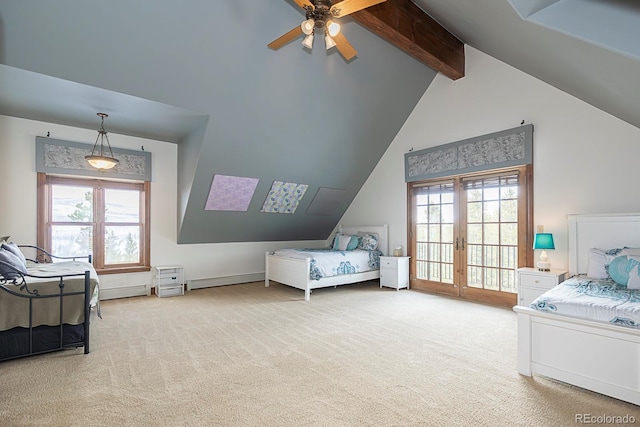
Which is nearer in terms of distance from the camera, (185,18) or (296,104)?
(185,18)

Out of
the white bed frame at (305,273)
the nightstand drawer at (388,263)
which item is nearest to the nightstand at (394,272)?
the nightstand drawer at (388,263)

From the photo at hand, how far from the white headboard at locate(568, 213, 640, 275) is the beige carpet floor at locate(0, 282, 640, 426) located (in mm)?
1059

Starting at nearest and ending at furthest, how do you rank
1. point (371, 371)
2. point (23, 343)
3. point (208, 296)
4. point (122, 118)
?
point (371, 371) → point (23, 343) → point (122, 118) → point (208, 296)

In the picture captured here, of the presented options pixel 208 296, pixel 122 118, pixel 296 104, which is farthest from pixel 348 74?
pixel 208 296

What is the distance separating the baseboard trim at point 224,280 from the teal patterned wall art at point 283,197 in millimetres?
1545

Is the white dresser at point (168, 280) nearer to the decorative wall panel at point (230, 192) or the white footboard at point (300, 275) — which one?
the decorative wall panel at point (230, 192)

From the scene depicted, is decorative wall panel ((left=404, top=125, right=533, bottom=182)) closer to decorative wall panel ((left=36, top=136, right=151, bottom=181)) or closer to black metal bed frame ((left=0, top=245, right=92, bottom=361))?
decorative wall panel ((left=36, top=136, right=151, bottom=181))

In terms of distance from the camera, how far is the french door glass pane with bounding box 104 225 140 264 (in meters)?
5.43

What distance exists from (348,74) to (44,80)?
3585 mm

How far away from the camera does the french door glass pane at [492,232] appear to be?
4.71 metres

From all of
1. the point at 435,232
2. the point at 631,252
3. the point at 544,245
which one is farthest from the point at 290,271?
the point at 631,252

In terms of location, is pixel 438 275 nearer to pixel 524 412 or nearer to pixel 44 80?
pixel 524 412

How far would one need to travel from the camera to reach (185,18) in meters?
3.28

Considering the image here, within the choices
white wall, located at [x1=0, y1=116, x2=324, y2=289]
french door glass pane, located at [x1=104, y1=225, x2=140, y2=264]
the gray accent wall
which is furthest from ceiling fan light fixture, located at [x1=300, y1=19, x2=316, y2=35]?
french door glass pane, located at [x1=104, y1=225, x2=140, y2=264]
